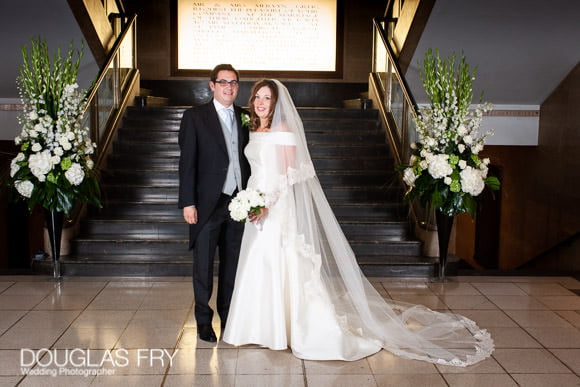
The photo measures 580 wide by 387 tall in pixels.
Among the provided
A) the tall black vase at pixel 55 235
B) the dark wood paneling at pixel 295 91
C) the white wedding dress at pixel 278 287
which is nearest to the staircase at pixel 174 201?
the tall black vase at pixel 55 235

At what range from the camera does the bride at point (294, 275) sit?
3891 mm

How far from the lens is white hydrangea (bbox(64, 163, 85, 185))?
5520mm

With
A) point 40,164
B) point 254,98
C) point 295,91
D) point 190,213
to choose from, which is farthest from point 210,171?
point 295,91

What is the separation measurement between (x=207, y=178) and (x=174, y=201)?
282 centimetres

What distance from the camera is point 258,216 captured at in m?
3.93

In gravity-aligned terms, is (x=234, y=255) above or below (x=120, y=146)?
below

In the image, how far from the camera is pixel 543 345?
164 inches

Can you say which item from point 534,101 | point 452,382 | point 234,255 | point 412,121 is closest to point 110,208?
point 234,255

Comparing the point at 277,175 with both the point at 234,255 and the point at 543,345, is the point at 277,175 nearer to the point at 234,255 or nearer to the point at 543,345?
the point at 234,255

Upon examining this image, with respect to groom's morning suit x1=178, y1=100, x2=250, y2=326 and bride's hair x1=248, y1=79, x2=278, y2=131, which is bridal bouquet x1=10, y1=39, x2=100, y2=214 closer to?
groom's morning suit x1=178, y1=100, x2=250, y2=326

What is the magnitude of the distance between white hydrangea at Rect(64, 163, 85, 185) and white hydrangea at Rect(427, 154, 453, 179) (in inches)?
125

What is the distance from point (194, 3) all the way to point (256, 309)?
7842 mm

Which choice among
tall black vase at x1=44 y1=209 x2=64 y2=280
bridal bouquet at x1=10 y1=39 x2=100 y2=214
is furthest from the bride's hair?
tall black vase at x1=44 y1=209 x2=64 y2=280

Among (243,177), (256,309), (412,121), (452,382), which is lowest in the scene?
(452,382)
